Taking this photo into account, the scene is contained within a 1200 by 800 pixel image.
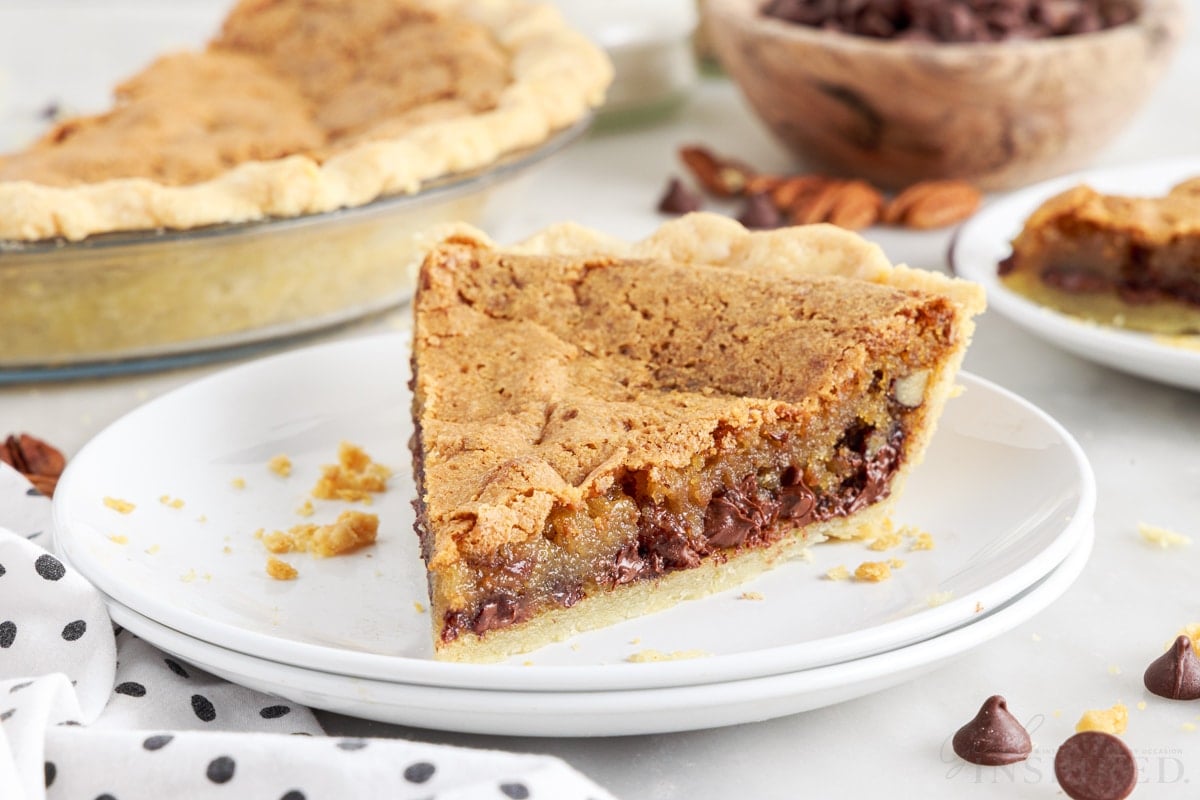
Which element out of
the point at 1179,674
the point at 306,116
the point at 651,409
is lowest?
the point at 306,116

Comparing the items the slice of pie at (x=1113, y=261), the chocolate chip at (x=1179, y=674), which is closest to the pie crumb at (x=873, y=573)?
the chocolate chip at (x=1179, y=674)

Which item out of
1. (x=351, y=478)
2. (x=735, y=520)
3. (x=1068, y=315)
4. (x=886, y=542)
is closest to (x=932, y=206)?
(x=1068, y=315)

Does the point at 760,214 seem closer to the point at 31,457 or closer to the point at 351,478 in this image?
the point at 351,478

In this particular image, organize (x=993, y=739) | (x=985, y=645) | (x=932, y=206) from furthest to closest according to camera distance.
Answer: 1. (x=932, y=206)
2. (x=985, y=645)
3. (x=993, y=739)

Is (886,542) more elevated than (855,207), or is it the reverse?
(886,542)

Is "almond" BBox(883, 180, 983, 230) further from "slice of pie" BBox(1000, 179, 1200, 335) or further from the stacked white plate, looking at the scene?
the stacked white plate

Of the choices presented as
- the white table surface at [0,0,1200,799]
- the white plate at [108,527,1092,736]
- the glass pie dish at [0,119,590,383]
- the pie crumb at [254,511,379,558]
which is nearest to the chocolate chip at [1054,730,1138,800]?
the white table surface at [0,0,1200,799]
